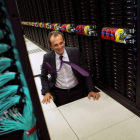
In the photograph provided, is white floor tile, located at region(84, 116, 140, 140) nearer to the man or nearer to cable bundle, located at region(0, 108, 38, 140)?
the man

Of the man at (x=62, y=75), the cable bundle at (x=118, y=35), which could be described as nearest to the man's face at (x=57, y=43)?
the man at (x=62, y=75)

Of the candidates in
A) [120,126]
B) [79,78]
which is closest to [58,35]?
[79,78]

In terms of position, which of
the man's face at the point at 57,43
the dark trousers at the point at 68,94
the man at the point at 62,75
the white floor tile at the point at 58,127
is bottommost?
the dark trousers at the point at 68,94

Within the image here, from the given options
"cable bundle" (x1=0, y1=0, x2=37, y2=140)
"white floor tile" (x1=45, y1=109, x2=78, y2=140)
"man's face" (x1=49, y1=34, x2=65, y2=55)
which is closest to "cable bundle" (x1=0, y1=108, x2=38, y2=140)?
"cable bundle" (x1=0, y1=0, x2=37, y2=140)

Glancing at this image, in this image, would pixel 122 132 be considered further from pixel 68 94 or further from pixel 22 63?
pixel 22 63

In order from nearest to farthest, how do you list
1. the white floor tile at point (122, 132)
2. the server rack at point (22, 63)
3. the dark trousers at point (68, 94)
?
the server rack at point (22, 63) → the white floor tile at point (122, 132) → the dark trousers at point (68, 94)

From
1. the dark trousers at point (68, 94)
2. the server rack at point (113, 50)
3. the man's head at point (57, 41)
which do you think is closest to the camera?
the server rack at point (113, 50)

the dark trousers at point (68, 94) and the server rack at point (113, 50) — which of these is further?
the dark trousers at point (68, 94)

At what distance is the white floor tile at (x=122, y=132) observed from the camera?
49.0 inches

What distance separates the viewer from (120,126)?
1.37 m

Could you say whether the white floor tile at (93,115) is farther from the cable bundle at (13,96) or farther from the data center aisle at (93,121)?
the cable bundle at (13,96)

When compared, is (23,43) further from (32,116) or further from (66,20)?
(66,20)

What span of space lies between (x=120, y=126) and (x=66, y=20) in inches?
83.4

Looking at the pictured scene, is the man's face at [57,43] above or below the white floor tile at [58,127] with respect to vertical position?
above
